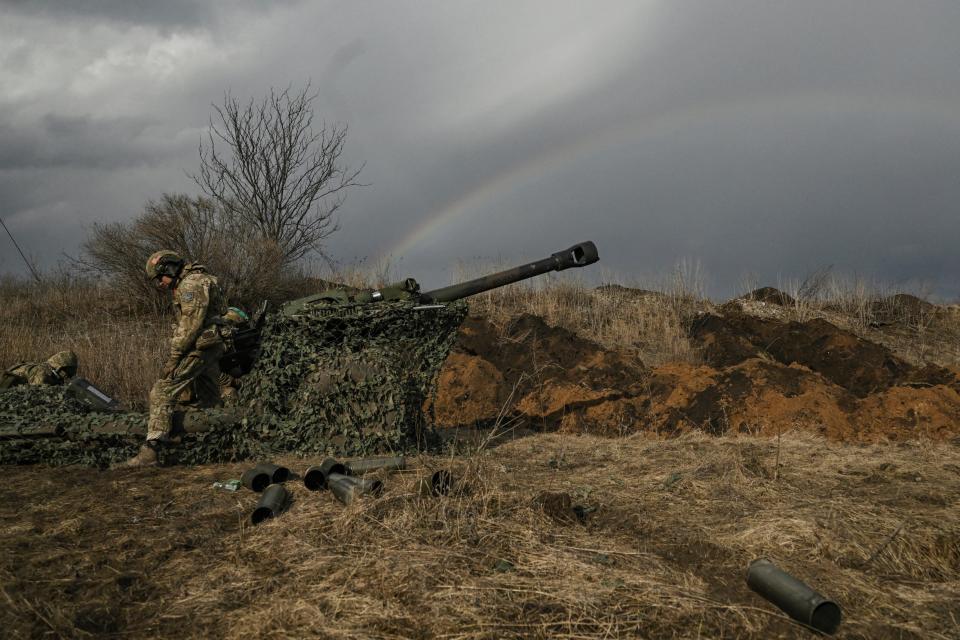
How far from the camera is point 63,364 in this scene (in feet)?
28.8

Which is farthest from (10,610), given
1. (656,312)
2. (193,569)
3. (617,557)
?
(656,312)

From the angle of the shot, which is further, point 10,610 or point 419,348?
point 419,348

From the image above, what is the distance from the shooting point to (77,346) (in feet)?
37.6

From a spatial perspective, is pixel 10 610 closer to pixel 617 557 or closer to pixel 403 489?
pixel 403 489

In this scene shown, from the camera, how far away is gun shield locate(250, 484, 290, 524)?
4061 millimetres

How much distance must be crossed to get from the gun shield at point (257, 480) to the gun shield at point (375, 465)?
0.56 metres

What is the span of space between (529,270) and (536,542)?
4009 millimetres

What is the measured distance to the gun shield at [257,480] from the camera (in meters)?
4.70

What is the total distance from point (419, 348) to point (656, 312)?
388 inches

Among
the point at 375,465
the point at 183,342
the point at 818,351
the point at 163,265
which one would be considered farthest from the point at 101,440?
the point at 818,351

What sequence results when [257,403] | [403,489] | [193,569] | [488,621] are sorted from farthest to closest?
[257,403] < [403,489] < [193,569] < [488,621]

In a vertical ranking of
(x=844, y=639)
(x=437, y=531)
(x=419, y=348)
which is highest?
(x=419, y=348)

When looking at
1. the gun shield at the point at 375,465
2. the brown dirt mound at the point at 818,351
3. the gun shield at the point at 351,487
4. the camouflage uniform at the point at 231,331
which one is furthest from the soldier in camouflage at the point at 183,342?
the brown dirt mound at the point at 818,351

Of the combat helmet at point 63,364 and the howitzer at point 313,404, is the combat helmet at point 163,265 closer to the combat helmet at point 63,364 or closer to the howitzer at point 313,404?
the howitzer at point 313,404
